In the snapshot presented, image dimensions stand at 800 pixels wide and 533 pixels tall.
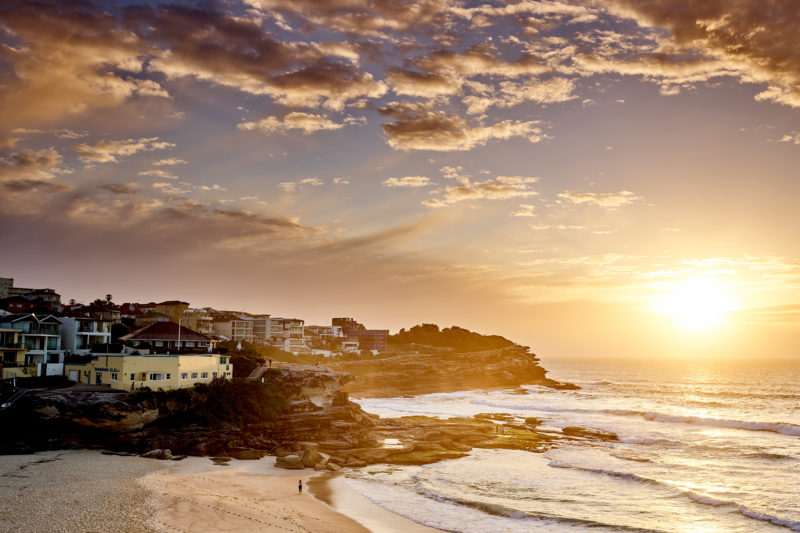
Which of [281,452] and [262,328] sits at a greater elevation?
[262,328]

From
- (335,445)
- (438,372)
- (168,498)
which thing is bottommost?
(335,445)

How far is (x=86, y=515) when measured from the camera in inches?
1167

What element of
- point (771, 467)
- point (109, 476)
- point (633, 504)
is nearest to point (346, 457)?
point (109, 476)

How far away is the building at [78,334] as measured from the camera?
221 feet

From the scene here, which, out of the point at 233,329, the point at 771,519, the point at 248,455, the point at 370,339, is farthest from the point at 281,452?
A: the point at 370,339

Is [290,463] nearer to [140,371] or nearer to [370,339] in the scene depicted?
[140,371]

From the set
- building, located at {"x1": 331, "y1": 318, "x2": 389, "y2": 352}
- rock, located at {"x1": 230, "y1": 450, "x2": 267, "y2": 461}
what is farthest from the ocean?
building, located at {"x1": 331, "y1": 318, "x2": 389, "y2": 352}

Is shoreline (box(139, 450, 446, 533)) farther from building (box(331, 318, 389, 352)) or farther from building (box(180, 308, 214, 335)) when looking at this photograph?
building (box(331, 318, 389, 352))

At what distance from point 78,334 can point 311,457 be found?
38.1 meters

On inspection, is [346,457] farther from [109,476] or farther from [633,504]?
[633,504]

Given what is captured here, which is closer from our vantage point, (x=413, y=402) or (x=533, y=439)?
(x=533, y=439)

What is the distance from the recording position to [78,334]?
6800 cm

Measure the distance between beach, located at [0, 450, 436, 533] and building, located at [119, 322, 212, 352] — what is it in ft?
62.1

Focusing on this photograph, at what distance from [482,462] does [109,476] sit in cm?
3107
